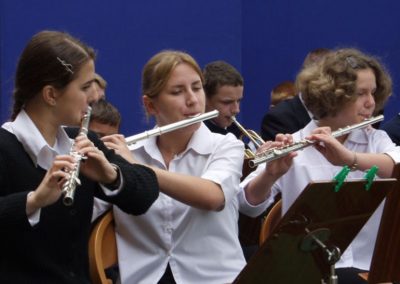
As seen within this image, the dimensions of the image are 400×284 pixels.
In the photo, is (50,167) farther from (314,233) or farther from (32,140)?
(314,233)

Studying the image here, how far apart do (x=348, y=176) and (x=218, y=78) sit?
1.49 meters

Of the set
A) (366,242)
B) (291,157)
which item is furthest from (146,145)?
(366,242)

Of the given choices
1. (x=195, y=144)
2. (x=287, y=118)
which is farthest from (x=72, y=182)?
(x=287, y=118)

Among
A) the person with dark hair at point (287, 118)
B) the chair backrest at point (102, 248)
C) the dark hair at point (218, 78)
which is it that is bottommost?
the chair backrest at point (102, 248)

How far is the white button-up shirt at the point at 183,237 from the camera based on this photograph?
2.21 metres

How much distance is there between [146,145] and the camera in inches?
91.7

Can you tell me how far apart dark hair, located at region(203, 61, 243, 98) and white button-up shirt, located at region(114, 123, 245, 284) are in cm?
154

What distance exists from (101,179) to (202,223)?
0.42 metres

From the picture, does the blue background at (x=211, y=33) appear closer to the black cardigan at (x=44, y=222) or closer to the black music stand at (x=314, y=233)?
the black cardigan at (x=44, y=222)

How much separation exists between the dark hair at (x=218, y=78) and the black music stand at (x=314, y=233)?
1901mm

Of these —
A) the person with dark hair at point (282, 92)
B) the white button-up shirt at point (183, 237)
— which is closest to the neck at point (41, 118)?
the white button-up shirt at point (183, 237)

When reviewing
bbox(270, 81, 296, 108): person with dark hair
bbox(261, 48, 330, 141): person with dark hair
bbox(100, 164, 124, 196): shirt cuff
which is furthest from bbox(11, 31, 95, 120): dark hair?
bbox(270, 81, 296, 108): person with dark hair

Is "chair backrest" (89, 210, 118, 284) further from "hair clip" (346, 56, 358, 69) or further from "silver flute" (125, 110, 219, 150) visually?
"hair clip" (346, 56, 358, 69)

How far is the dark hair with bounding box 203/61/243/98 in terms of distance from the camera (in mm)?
3828
